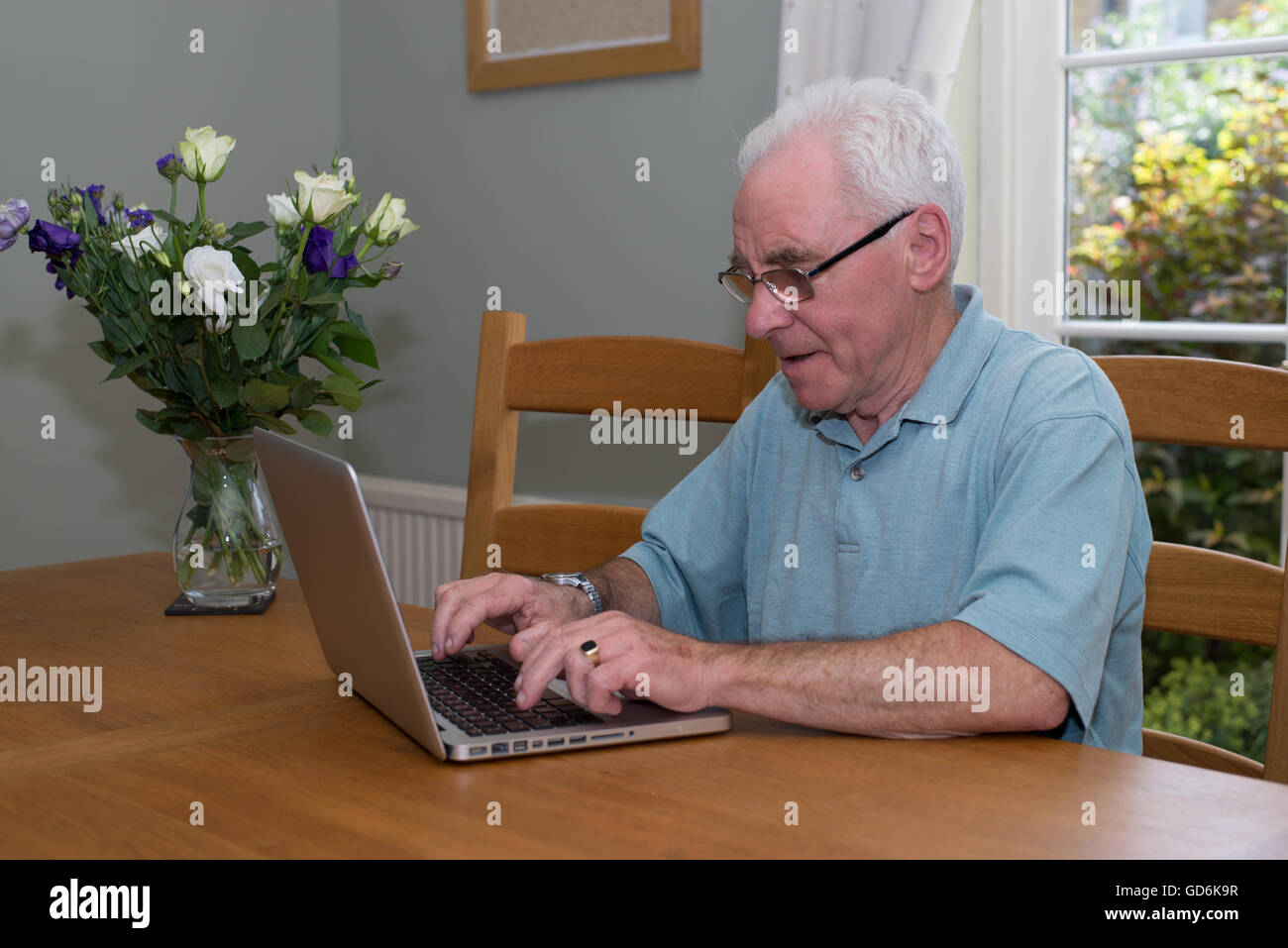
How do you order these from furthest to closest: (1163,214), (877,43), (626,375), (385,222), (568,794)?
(1163,214) < (877,43) < (626,375) < (385,222) < (568,794)

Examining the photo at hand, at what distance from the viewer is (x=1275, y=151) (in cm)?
196

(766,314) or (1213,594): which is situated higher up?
(766,314)

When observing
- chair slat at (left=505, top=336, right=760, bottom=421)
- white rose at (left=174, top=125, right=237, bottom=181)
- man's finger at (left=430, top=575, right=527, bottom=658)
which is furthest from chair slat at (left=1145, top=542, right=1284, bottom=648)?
white rose at (left=174, top=125, right=237, bottom=181)

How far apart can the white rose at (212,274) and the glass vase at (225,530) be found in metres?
0.18

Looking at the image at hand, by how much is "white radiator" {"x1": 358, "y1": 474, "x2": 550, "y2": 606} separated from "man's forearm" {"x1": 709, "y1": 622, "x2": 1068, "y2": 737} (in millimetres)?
1840

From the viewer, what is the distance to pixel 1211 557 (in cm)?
125

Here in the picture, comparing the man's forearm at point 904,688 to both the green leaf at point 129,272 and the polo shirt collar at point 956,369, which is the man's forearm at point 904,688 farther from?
the green leaf at point 129,272

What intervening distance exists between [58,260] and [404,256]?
1594 mm

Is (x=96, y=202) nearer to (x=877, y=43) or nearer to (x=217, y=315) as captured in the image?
(x=217, y=315)

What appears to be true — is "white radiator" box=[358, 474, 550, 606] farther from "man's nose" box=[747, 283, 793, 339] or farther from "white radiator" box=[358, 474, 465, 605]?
"man's nose" box=[747, 283, 793, 339]

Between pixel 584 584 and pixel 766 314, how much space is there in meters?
0.33

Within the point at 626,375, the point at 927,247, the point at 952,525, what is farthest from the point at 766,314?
the point at 626,375

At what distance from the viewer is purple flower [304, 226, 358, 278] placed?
1438 mm
